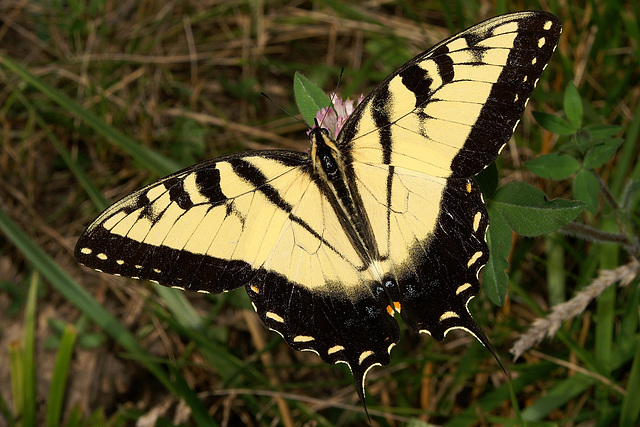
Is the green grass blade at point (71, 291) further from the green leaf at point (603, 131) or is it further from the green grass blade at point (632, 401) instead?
the green leaf at point (603, 131)

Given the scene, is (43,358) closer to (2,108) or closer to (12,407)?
(12,407)

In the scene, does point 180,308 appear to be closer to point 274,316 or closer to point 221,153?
point 221,153

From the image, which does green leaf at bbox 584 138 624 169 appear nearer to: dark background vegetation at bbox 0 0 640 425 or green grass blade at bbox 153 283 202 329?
dark background vegetation at bbox 0 0 640 425

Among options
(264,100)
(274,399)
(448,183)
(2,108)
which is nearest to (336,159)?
(448,183)

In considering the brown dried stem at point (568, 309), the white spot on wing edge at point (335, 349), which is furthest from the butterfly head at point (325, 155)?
the brown dried stem at point (568, 309)

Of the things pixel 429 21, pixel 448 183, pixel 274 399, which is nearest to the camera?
pixel 448 183
